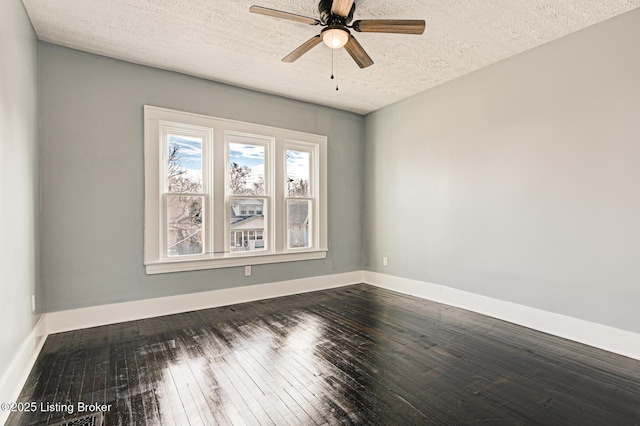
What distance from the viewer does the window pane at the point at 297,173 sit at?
195 inches

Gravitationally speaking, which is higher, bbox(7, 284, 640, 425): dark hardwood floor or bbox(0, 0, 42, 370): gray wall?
bbox(0, 0, 42, 370): gray wall

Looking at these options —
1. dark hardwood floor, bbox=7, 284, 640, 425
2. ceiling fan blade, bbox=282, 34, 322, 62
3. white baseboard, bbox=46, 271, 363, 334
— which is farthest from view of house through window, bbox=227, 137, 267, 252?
ceiling fan blade, bbox=282, 34, 322, 62

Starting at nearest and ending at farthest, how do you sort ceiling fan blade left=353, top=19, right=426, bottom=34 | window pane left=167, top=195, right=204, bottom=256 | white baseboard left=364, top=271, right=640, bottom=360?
ceiling fan blade left=353, top=19, right=426, bottom=34 → white baseboard left=364, top=271, right=640, bottom=360 → window pane left=167, top=195, right=204, bottom=256

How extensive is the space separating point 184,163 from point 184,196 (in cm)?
42

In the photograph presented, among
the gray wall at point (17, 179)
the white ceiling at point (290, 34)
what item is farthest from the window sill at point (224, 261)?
the white ceiling at point (290, 34)

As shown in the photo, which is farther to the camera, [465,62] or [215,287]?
[215,287]

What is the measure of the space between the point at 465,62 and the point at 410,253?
8.56 feet

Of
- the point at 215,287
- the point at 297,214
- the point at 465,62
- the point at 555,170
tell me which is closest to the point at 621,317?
the point at 555,170

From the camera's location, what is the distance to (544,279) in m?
3.31

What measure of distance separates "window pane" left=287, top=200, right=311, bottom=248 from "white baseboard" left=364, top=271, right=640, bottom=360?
5.20ft

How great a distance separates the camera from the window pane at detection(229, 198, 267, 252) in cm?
436

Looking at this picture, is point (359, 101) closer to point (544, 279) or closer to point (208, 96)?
point (208, 96)

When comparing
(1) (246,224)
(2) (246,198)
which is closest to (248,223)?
(1) (246,224)

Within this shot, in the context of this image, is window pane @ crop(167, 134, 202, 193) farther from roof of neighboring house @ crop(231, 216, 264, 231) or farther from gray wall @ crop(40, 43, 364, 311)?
roof of neighboring house @ crop(231, 216, 264, 231)
